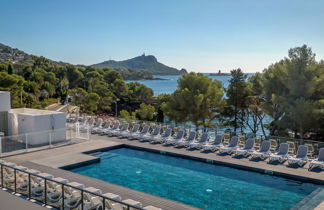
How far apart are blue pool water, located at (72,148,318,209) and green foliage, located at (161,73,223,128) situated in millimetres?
7644

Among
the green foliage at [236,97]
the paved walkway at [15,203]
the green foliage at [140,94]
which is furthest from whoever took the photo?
the green foliage at [140,94]

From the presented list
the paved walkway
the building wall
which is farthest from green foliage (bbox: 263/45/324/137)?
the paved walkway

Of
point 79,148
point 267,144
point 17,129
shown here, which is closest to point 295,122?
point 267,144

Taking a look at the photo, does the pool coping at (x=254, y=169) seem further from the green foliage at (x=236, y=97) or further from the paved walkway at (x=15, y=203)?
the green foliage at (x=236, y=97)

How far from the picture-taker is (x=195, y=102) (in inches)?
808

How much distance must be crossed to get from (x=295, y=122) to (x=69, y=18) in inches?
796

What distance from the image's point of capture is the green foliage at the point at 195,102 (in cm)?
2093

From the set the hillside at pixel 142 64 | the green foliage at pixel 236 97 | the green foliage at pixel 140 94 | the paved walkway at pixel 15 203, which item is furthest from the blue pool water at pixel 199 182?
the hillside at pixel 142 64

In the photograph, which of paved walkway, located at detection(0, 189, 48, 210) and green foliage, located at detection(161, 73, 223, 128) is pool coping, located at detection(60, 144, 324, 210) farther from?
green foliage, located at detection(161, 73, 223, 128)

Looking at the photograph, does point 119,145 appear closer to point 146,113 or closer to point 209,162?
point 209,162

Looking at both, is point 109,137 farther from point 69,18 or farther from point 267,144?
point 69,18

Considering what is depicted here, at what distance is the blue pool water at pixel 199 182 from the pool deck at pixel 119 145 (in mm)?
281

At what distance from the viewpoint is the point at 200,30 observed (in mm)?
26469

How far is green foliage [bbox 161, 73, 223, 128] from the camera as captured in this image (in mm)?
20927
